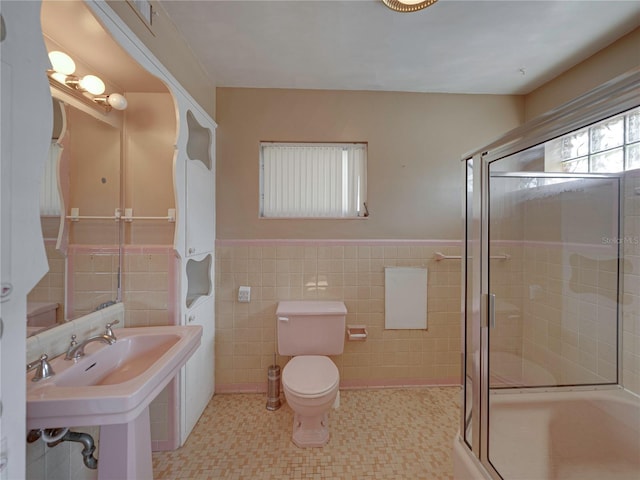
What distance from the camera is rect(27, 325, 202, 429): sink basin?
844 millimetres

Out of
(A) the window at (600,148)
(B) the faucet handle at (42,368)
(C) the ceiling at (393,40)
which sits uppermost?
(C) the ceiling at (393,40)

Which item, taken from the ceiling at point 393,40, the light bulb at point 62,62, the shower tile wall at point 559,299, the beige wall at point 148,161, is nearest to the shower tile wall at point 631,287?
the shower tile wall at point 559,299

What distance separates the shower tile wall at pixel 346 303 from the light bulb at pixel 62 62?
4.20 ft

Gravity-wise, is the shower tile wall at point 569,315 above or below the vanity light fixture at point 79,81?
below

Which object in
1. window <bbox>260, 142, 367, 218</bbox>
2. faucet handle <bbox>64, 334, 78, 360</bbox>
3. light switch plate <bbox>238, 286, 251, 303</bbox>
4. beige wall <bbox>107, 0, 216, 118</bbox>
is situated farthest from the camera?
window <bbox>260, 142, 367, 218</bbox>

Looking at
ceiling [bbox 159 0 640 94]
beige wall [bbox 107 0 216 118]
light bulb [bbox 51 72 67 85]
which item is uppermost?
ceiling [bbox 159 0 640 94]

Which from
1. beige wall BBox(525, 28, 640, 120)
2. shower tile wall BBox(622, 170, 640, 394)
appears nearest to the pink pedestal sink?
shower tile wall BBox(622, 170, 640, 394)

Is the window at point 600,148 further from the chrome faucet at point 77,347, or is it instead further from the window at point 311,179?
the chrome faucet at point 77,347

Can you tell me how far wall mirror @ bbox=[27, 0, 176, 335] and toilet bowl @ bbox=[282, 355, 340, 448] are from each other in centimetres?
113

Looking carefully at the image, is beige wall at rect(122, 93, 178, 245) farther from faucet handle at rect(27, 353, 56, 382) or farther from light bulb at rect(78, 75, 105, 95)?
faucet handle at rect(27, 353, 56, 382)

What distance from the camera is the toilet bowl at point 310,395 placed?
153 centimetres

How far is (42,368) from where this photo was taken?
3.18 ft

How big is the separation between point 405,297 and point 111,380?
6.35 ft

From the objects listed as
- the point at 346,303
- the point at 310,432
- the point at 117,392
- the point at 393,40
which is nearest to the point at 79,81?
the point at 117,392
